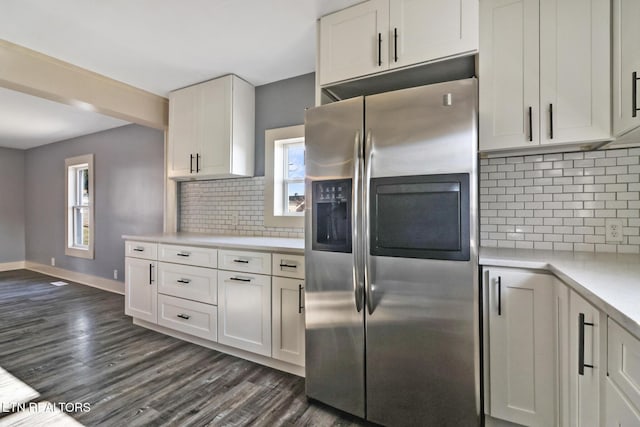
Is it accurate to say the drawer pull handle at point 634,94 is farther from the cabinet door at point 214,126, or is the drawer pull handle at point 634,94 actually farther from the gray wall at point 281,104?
the cabinet door at point 214,126

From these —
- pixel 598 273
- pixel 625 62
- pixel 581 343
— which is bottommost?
pixel 581 343

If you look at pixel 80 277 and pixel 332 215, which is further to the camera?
pixel 80 277

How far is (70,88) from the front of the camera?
257 centimetres

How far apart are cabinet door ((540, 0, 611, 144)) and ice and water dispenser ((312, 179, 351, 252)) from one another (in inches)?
43.1

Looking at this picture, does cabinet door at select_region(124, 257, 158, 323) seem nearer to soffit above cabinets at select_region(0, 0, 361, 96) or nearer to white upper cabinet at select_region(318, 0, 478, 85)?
soffit above cabinets at select_region(0, 0, 361, 96)

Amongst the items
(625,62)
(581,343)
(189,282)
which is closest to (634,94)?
(625,62)

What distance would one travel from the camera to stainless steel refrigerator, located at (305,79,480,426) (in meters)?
1.36

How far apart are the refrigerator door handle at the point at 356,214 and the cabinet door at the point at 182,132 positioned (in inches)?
79.5

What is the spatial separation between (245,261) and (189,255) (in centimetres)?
63

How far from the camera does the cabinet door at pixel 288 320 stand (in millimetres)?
2010

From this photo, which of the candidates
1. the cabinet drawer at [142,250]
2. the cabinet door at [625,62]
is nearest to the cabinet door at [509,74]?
the cabinet door at [625,62]

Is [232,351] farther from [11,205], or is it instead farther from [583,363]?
[11,205]

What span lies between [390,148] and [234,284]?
1.55 metres

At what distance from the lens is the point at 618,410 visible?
33.8 inches
